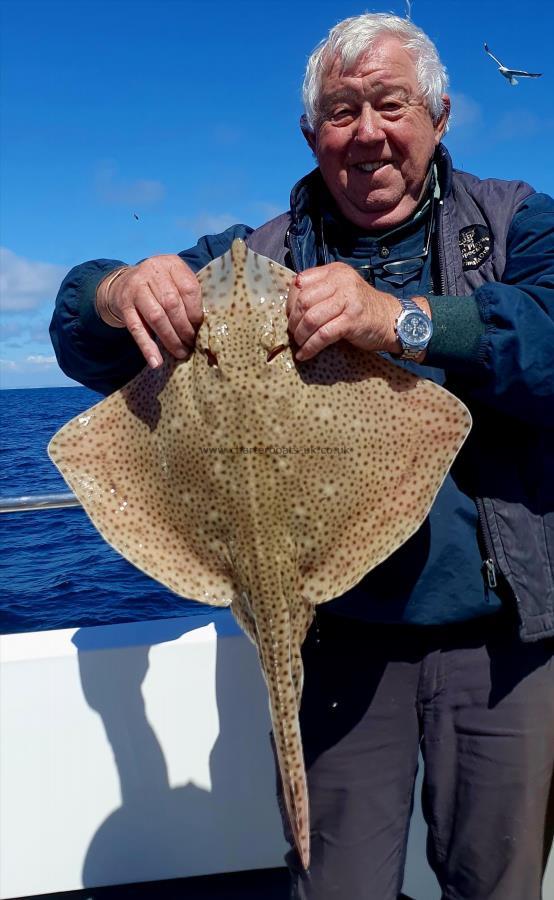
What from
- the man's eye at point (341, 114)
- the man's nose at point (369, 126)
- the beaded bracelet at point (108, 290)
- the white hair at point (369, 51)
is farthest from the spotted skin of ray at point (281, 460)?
the white hair at point (369, 51)

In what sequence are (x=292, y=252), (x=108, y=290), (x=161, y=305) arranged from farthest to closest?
(x=292, y=252) → (x=108, y=290) → (x=161, y=305)

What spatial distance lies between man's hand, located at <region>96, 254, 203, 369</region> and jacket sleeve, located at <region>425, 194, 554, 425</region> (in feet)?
2.65

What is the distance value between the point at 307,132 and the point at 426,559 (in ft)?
6.37

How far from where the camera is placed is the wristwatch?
2266 millimetres

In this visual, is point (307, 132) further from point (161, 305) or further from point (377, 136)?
point (161, 305)

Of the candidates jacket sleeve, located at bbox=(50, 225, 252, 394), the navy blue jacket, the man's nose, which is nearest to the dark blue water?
jacket sleeve, located at bbox=(50, 225, 252, 394)

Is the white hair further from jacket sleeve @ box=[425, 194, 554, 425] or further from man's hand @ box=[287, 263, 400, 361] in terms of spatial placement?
man's hand @ box=[287, 263, 400, 361]

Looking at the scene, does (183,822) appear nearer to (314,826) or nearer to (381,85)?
(314,826)

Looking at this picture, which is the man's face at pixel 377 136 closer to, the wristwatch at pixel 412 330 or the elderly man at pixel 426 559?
the elderly man at pixel 426 559

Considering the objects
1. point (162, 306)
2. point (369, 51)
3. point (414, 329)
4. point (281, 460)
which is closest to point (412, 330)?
point (414, 329)

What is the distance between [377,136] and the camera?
2.73 metres

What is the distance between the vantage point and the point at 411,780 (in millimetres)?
2979

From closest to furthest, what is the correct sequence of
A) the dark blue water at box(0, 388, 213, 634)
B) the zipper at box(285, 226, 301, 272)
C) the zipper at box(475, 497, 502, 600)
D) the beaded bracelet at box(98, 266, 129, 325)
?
1. the beaded bracelet at box(98, 266, 129, 325)
2. the zipper at box(475, 497, 502, 600)
3. the zipper at box(285, 226, 301, 272)
4. the dark blue water at box(0, 388, 213, 634)

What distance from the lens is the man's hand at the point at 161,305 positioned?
7.21ft
